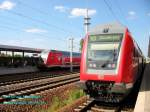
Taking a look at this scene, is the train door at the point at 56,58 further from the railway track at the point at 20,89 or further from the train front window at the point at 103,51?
the train front window at the point at 103,51

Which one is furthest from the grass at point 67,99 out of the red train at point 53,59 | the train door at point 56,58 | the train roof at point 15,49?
the train door at point 56,58

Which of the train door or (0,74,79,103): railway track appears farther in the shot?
the train door

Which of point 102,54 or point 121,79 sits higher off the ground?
point 102,54

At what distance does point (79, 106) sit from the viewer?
33.5ft

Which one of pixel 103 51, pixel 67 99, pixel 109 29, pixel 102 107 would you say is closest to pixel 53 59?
pixel 67 99

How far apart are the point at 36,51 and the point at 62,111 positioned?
117 feet

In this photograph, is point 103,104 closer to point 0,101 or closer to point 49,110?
point 49,110

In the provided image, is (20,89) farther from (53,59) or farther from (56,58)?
(56,58)

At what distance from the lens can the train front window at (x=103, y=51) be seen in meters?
10.4

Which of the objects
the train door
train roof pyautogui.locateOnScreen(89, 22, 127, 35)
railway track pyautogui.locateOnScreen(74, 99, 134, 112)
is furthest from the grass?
the train door

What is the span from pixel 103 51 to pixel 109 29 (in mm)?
1046

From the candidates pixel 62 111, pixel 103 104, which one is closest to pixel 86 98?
pixel 103 104

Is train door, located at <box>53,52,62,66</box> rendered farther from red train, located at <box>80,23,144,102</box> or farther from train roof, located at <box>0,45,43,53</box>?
red train, located at <box>80,23,144,102</box>

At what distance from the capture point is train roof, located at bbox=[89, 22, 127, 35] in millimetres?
10905
